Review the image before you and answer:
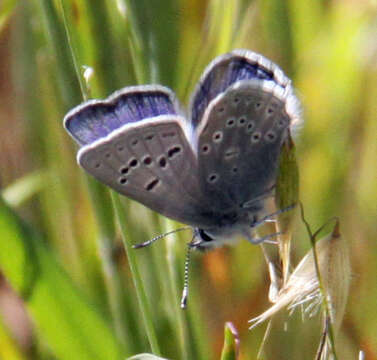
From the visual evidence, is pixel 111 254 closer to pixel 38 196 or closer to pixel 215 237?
pixel 215 237

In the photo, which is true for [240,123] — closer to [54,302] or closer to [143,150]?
[143,150]

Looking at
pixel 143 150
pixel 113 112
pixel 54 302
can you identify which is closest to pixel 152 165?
pixel 143 150

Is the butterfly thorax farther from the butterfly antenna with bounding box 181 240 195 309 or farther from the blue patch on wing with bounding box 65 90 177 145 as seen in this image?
the blue patch on wing with bounding box 65 90 177 145

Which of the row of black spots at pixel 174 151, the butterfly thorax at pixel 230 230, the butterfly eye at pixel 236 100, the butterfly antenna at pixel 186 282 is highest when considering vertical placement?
the butterfly eye at pixel 236 100

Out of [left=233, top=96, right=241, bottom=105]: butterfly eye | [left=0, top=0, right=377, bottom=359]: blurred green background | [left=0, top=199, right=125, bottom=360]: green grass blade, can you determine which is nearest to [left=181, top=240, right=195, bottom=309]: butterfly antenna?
[left=0, top=0, right=377, bottom=359]: blurred green background

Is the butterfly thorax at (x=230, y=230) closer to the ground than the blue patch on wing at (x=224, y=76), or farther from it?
closer to the ground

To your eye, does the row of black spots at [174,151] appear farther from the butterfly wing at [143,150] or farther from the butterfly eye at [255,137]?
the butterfly eye at [255,137]

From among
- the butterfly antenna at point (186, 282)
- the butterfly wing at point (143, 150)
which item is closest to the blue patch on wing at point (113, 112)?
the butterfly wing at point (143, 150)
